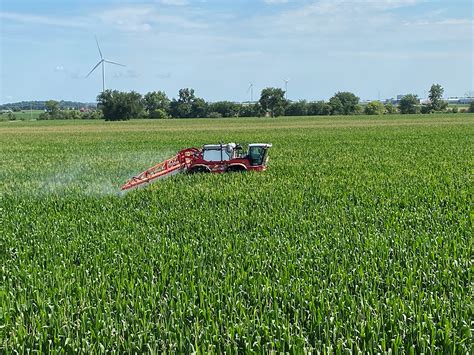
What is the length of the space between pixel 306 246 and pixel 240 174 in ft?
37.2

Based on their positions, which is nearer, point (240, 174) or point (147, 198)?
point (147, 198)

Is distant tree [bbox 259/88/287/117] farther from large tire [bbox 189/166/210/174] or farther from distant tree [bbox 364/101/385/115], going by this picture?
large tire [bbox 189/166/210/174]

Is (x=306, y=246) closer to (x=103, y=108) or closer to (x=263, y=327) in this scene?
(x=263, y=327)

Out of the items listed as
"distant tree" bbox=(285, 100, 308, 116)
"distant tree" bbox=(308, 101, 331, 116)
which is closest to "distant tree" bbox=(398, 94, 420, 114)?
"distant tree" bbox=(308, 101, 331, 116)

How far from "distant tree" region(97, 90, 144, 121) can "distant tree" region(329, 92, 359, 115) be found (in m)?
51.9

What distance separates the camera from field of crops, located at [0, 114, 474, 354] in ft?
19.6

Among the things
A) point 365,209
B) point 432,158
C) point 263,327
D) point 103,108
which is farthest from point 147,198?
point 103,108

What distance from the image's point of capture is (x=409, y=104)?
464 feet

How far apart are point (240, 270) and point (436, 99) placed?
15453 cm

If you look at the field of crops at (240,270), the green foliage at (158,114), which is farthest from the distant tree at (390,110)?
the field of crops at (240,270)

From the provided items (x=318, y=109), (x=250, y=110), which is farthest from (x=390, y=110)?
(x=250, y=110)

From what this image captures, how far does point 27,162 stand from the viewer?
3219 cm

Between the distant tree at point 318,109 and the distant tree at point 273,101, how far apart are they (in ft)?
23.9

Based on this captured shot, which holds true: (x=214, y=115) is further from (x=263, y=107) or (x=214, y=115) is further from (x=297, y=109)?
(x=297, y=109)
